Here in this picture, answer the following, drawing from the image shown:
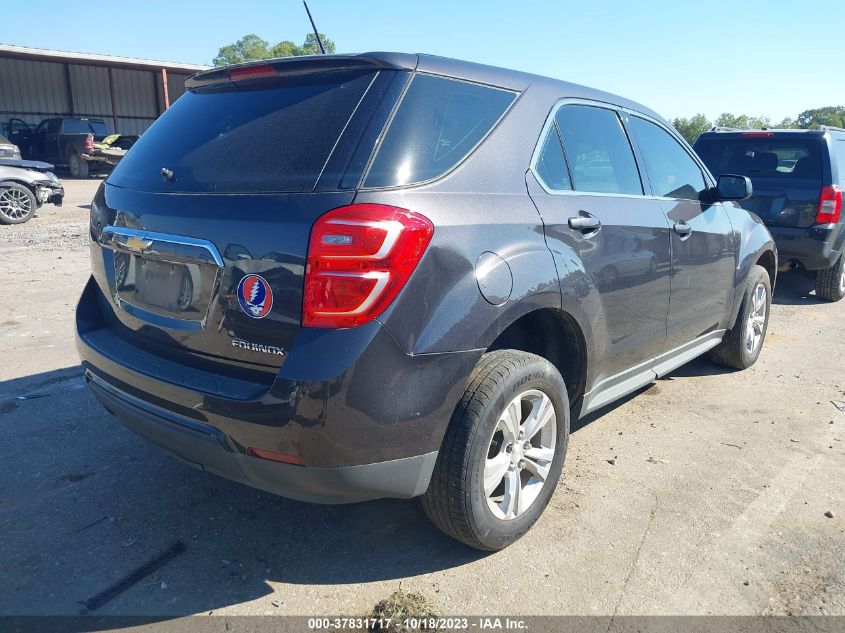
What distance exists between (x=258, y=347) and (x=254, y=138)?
84 cm

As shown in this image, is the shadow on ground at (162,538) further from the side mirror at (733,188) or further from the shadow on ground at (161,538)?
the side mirror at (733,188)

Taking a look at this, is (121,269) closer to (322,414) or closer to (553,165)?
(322,414)

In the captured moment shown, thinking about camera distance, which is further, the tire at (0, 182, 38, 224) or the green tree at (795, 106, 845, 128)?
the green tree at (795, 106, 845, 128)

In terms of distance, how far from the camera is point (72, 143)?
22.2 meters

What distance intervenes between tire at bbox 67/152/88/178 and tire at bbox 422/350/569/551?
74.4ft

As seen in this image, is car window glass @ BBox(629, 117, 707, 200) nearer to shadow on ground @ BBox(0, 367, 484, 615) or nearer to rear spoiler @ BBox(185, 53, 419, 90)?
rear spoiler @ BBox(185, 53, 419, 90)

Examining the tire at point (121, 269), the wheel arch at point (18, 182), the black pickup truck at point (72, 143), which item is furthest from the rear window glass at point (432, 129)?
the black pickup truck at point (72, 143)

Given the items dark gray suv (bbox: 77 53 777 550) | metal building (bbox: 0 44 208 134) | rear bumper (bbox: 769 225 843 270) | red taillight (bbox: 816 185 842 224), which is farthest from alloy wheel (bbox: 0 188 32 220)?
metal building (bbox: 0 44 208 134)

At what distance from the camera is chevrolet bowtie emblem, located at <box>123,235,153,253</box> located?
2.57 meters

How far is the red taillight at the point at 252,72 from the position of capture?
2758 millimetres

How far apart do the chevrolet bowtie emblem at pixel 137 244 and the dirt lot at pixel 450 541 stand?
1.19 meters

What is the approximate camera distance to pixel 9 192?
11.6 metres

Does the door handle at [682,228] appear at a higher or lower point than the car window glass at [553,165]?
lower

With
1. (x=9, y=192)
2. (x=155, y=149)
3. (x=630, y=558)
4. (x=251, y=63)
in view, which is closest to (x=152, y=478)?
(x=155, y=149)
